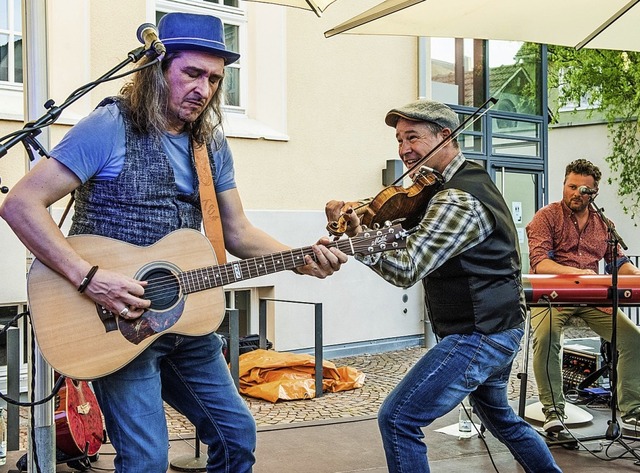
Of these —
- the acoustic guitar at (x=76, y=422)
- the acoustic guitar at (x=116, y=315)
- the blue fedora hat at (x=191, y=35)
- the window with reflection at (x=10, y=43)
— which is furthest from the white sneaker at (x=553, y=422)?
the window with reflection at (x=10, y=43)

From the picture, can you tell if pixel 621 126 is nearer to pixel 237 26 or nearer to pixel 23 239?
pixel 237 26

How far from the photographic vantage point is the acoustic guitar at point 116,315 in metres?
2.76

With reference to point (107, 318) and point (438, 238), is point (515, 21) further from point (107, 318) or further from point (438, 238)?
point (107, 318)

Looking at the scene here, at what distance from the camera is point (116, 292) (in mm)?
2758

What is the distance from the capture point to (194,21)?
2936mm

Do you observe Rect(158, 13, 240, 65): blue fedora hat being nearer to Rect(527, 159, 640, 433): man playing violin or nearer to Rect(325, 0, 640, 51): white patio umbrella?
Rect(325, 0, 640, 51): white patio umbrella

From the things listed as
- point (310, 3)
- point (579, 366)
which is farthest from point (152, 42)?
point (579, 366)

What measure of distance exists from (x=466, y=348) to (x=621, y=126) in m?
15.8

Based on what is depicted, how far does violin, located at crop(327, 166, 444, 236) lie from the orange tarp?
3588 mm

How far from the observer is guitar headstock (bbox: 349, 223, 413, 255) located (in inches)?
124

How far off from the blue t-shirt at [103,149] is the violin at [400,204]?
73cm

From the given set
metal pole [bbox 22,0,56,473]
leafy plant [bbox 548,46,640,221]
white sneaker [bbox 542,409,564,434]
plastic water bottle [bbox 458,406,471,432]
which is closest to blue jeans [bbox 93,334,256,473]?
metal pole [bbox 22,0,56,473]

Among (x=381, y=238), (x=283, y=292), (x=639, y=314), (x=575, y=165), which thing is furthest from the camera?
(x=639, y=314)

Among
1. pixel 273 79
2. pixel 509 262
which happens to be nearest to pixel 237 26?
pixel 273 79
